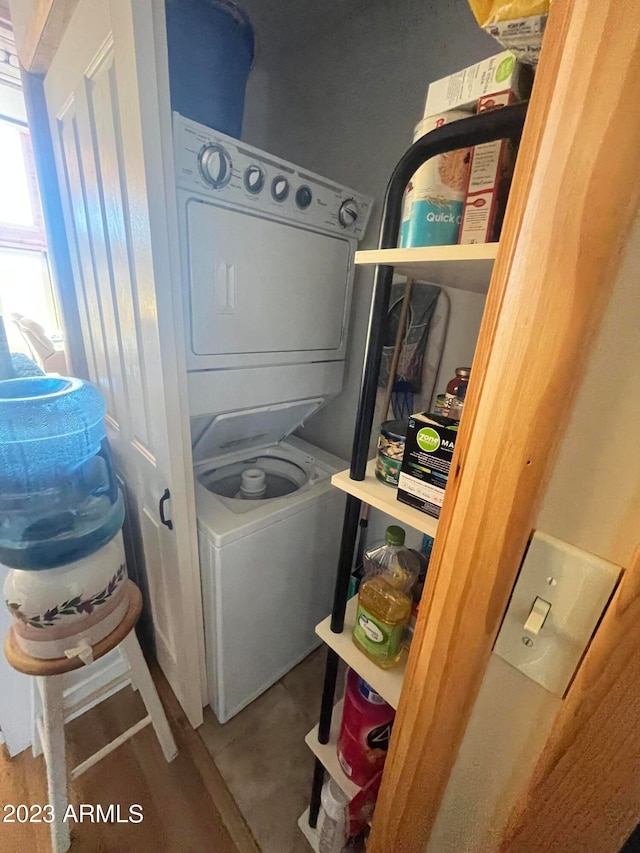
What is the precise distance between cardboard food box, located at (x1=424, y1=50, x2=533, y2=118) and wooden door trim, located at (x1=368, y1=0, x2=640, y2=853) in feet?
1.16

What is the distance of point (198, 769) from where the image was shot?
4.50 feet

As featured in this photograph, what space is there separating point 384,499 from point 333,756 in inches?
36.7

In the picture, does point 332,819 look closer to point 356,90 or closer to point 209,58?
point 209,58

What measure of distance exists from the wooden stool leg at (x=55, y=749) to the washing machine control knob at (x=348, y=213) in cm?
178

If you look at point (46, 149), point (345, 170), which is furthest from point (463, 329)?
point (46, 149)

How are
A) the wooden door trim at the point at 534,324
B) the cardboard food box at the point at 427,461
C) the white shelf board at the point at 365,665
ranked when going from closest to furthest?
the wooden door trim at the point at 534,324 < the cardboard food box at the point at 427,461 < the white shelf board at the point at 365,665

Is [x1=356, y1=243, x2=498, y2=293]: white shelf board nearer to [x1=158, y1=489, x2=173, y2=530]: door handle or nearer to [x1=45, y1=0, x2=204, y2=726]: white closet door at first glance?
[x1=45, y1=0, x2=204, y2=726]: white closet door

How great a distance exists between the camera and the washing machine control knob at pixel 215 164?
0.94 metres

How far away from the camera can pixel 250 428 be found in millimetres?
1587

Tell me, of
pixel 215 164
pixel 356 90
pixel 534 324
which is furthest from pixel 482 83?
→ pixel 356 90

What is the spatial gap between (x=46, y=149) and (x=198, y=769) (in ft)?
8.31

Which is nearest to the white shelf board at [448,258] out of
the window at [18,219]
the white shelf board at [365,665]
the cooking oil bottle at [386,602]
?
the cooking oil bottle at [386,602]

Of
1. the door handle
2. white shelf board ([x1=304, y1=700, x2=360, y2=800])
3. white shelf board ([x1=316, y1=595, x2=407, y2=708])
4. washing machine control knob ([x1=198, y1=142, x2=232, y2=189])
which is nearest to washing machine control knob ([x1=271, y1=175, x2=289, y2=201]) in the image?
washing machine control knob ([x1=198, y1=142, x2=232, y2=189])

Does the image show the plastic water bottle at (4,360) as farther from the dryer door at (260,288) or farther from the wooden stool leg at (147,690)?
the wooden stool leg at (147,690)
